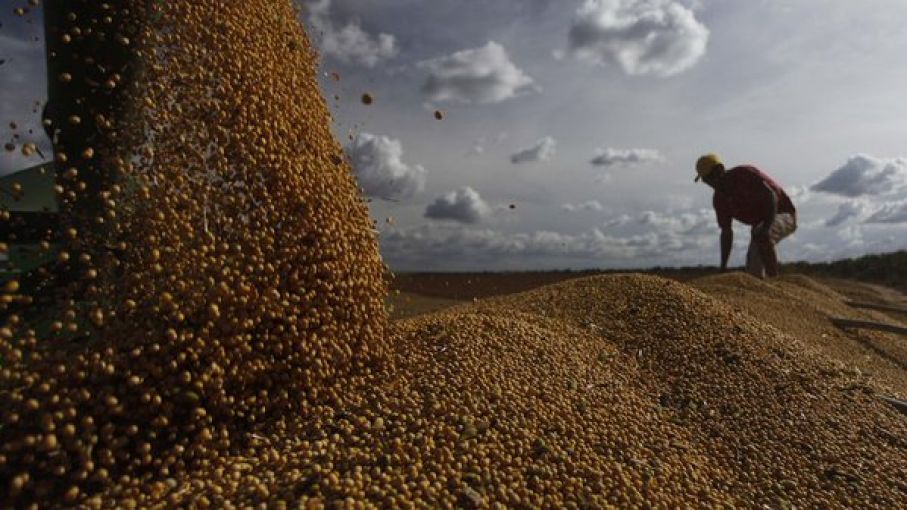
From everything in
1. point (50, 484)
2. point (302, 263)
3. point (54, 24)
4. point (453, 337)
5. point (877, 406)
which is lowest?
point (877, 406)

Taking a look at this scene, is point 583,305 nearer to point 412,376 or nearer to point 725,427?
→ point 725,427

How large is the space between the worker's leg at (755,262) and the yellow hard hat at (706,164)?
125 centimetres

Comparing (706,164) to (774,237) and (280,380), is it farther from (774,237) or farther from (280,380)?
(280,380)

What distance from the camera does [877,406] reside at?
163 inches

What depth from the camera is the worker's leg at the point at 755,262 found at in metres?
9.05

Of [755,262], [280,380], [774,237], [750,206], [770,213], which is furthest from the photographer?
[755,262]

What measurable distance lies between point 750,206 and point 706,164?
A: 87cm

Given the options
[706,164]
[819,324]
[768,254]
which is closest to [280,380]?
[819,324]

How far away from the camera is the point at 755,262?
911 centimetres

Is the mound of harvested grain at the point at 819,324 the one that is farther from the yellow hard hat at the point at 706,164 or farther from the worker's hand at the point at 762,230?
the yellow hard hat at the point at 706,164

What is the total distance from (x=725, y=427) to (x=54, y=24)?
3.88 metres

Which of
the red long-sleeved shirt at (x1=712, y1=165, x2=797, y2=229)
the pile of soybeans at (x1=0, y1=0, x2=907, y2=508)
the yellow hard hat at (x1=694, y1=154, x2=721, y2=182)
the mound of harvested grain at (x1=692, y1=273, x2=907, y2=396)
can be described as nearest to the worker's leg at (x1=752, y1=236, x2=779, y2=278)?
the red long-sleeved shirt at (x1=712, y1=165, x2=797, y2=229)

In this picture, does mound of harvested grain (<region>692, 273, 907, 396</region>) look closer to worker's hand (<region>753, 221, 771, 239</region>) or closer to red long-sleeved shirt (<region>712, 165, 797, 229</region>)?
worker's hand (<region>753, 221, 771, 239</region>)

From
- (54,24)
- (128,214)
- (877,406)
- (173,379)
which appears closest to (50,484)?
(173,379)
